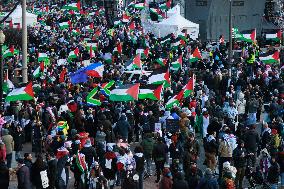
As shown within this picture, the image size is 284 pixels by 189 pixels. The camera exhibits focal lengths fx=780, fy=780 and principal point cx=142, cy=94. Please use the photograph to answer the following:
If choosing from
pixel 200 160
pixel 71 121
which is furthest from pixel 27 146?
pixel 200 160

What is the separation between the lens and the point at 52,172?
1730 cm

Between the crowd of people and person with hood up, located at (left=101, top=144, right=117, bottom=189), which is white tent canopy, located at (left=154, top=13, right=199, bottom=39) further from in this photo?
person with hood up, located at (left=101, top=144, right=117, bottom=189)

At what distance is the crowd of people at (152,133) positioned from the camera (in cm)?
1716

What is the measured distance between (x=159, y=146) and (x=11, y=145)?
3.80 meters

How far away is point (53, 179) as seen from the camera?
17391 millimetres

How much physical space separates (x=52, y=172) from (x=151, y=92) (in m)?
7.17

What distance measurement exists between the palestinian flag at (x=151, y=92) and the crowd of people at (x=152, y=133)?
518 millimetres

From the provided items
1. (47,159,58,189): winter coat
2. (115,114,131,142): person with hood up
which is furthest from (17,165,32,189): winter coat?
(115,114,131,142): person with hood up

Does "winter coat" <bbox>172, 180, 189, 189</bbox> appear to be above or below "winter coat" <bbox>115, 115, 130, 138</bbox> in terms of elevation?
above

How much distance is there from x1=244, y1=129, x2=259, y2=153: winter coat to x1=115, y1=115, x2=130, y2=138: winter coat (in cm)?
384

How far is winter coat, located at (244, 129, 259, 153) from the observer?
65.5 ft

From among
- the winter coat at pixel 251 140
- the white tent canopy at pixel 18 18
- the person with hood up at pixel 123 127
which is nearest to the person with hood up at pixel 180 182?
the winter coat at pixel 251 140

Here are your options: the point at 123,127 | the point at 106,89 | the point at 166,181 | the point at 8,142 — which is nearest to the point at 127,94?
the point at 123,127

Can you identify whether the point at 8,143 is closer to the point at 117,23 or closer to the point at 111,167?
the point at 111,167
